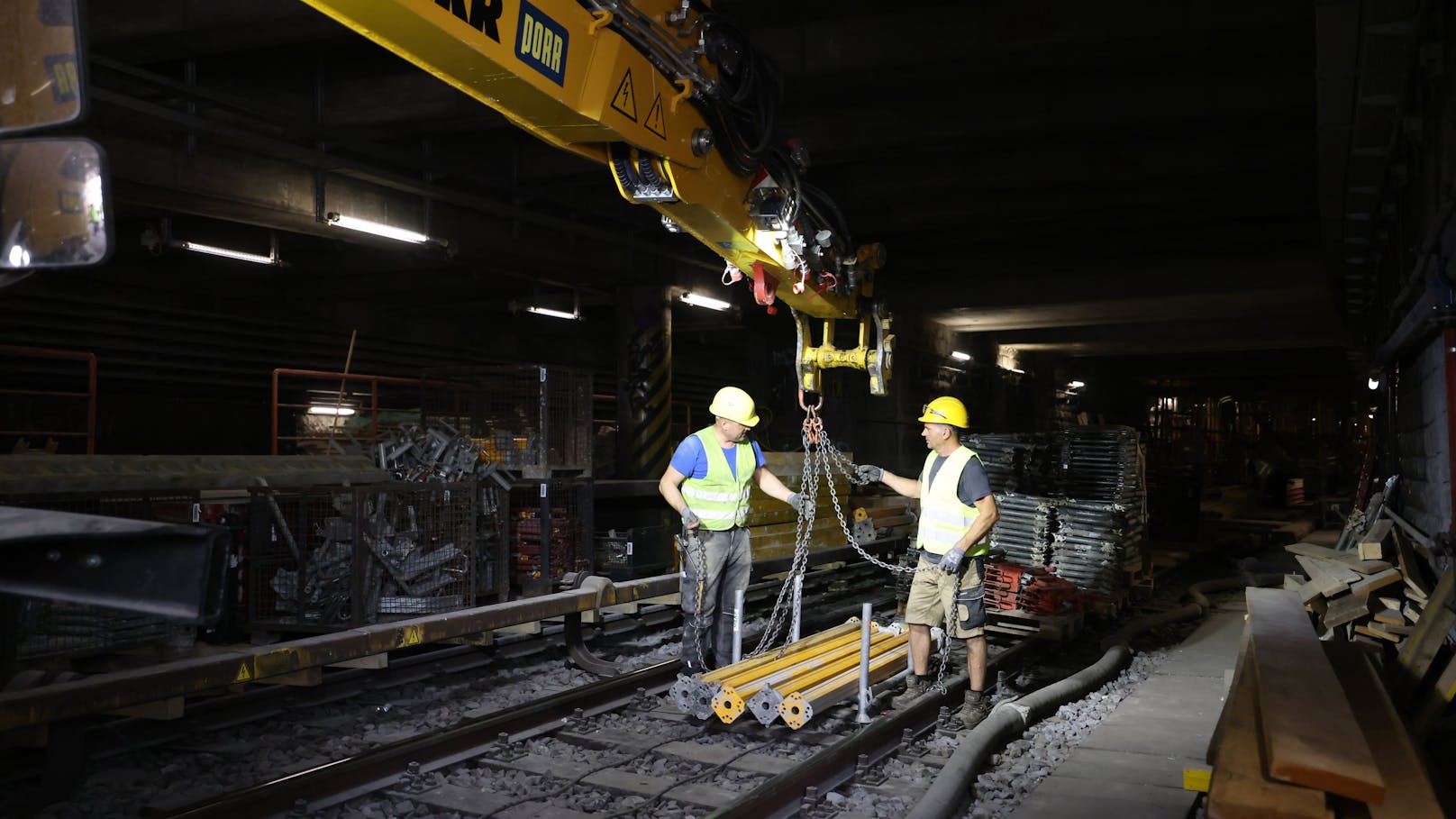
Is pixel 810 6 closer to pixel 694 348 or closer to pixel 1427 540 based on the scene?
pixel 1427 540

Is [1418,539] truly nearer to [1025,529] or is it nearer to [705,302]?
[1025,529]

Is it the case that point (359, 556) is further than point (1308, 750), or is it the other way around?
point (359, 556)

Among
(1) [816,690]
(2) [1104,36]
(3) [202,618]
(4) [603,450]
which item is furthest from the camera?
(4) [603,450]

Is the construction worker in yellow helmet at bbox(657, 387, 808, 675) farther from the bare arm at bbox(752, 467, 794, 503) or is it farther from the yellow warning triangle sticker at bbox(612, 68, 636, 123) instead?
the yellow warning triangle sticker at bbox(612, 68, 636, 123)

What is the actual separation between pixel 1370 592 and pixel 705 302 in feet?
44.2

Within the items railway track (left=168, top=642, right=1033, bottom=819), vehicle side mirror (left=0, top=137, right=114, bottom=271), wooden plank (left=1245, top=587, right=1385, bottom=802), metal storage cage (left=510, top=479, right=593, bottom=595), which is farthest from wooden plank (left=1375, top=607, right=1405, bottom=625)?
vehicle side mirror (left=0, top=137, right=114, bottom=271)

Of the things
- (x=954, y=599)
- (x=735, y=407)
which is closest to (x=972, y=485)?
(x=954, y=599)

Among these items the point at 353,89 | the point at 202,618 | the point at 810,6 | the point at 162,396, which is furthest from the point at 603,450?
the point at 202,618

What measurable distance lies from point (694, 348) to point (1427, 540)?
76.6ft

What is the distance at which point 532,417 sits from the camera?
10.1 meters

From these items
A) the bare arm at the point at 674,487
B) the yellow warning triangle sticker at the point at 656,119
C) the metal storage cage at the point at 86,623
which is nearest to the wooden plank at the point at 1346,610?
the bare arm at the point at 674,487

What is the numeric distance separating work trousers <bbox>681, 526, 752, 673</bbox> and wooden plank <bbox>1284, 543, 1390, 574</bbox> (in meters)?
4.84

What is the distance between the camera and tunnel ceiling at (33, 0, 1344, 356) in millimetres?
9930

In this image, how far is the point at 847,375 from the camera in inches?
875
